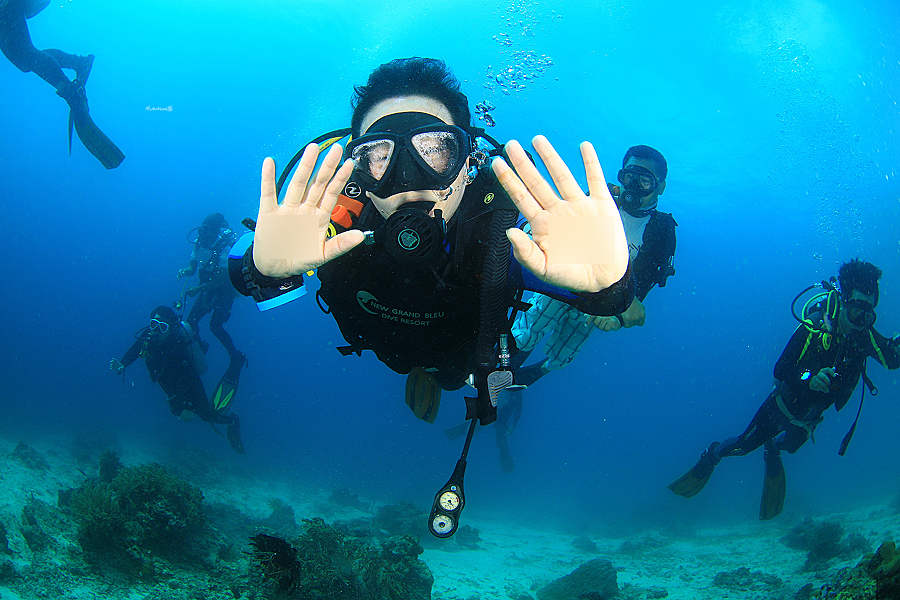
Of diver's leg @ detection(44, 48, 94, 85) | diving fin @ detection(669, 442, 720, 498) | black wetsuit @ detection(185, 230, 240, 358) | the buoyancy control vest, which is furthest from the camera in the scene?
black wetsuit @ detection(185, 230, 240, 358)

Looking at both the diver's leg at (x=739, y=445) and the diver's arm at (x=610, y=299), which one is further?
the diver's leg at (x=739, y=445)

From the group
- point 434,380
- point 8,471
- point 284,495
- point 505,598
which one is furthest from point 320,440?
point 434,380

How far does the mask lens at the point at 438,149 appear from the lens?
93.3 inches

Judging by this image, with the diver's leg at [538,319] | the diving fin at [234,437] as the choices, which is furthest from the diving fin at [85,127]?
the diver's leg at [538,319]

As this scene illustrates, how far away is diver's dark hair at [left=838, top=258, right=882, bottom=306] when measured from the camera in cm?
598

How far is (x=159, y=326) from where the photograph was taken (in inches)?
339

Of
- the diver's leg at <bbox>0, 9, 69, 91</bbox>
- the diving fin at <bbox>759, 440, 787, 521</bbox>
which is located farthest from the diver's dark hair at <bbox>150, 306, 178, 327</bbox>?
the diving fin at <bbox>759, 440, 787, 521</bbox>

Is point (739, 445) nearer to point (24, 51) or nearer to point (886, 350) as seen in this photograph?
point (886, 350)

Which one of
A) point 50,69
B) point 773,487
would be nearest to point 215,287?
point 50,69

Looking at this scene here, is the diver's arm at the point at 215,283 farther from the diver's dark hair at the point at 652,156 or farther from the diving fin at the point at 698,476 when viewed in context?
the diving fin at the point at 698,476

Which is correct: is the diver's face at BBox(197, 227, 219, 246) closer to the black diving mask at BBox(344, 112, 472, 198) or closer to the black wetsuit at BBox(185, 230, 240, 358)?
the black wetsuit at BBox(185, 230, 240, 358)

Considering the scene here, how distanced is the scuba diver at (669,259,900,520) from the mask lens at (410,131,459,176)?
23.5ft

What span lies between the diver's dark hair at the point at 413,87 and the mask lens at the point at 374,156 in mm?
516

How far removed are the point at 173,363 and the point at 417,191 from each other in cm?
932
